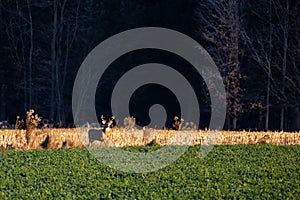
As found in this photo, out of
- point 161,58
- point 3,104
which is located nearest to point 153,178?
point 161,58

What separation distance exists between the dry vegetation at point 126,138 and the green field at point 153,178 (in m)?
1.83

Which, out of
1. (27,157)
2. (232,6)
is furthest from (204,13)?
(27,157)

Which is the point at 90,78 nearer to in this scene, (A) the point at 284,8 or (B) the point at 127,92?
(B) the point at 127,92

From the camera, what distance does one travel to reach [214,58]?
25.9 m

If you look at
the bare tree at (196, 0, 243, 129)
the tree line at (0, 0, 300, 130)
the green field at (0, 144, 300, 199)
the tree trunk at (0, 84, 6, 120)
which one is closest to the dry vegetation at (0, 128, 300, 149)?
the green field at (0, 144, 300, 199)

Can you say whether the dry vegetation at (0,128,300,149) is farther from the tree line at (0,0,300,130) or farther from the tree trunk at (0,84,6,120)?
the tree trunk at (0,84,6,120)

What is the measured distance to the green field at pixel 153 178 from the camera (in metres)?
9.86

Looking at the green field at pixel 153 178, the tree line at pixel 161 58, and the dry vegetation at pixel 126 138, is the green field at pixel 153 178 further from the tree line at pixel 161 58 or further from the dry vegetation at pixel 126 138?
A: the tree line at pixel 161 58

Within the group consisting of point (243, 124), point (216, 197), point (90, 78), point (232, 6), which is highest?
point (232, 6)

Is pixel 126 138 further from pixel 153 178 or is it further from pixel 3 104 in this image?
pixel 3 104

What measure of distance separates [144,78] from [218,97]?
7.11 m

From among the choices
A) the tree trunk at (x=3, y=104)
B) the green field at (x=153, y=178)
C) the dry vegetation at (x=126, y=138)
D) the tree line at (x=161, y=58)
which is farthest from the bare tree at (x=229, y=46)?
the tree trunk at (x=3, y=104)

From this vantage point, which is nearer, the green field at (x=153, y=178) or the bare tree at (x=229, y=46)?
the green field at (x=153, y=178)

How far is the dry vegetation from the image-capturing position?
1661cm
